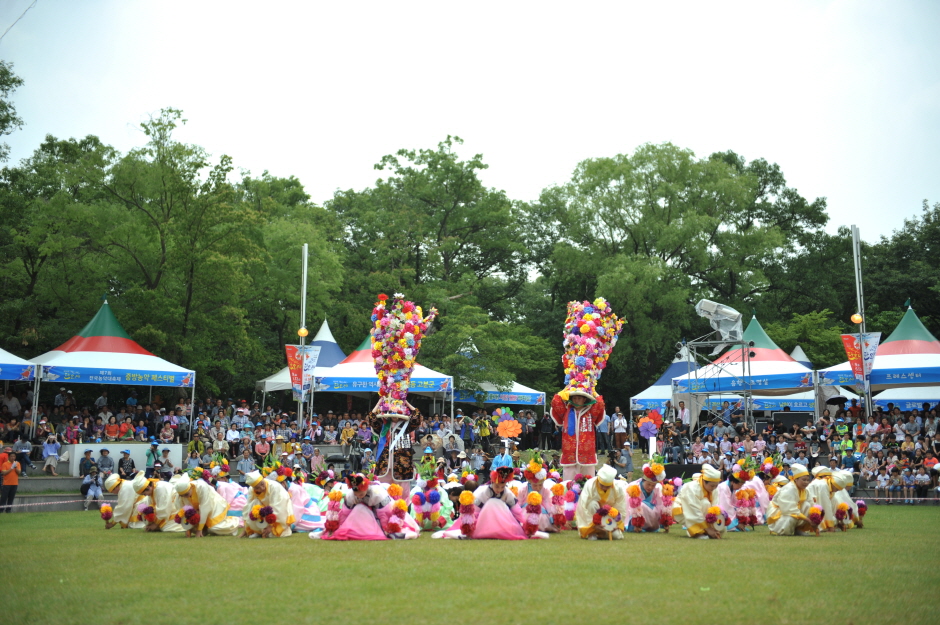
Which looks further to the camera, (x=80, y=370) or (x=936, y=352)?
(x=936, y=352)

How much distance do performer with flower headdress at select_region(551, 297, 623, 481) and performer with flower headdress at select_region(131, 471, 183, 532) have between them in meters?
5.97

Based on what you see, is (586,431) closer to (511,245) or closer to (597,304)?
(597,304)

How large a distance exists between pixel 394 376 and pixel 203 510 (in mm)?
4335

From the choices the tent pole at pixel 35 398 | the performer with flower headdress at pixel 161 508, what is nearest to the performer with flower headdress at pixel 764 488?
the performer with flower headdress at pixel 161 508

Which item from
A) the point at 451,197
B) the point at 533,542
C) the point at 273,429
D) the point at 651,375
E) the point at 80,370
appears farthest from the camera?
the point at 451,197

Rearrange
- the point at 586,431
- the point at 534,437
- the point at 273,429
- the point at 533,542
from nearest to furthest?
the point at 533,542 → the point at 586,431 → the point at 273,429 → the point at 534,437

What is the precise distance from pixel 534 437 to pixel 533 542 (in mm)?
14926

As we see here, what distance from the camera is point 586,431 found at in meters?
13.7

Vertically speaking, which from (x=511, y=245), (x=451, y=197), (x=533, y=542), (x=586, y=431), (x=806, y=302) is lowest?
(x=533, y=542)

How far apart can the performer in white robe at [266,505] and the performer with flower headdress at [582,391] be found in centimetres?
460

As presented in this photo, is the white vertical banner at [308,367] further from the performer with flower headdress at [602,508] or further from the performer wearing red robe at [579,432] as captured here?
the performer with flower headdress at [602,508]

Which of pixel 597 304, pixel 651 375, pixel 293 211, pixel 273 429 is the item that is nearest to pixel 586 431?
pixel 597 304

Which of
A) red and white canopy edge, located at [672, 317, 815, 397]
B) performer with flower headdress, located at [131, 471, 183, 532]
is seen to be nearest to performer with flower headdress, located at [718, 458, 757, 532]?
performer with flower headdress, located at [131, 471, 183, 532]

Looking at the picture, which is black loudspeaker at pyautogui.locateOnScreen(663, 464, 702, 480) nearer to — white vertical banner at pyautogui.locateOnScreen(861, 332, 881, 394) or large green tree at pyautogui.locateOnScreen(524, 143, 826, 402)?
white vertical banner at pyautogui.locateOnScreen(861, 332, 881, 394)
